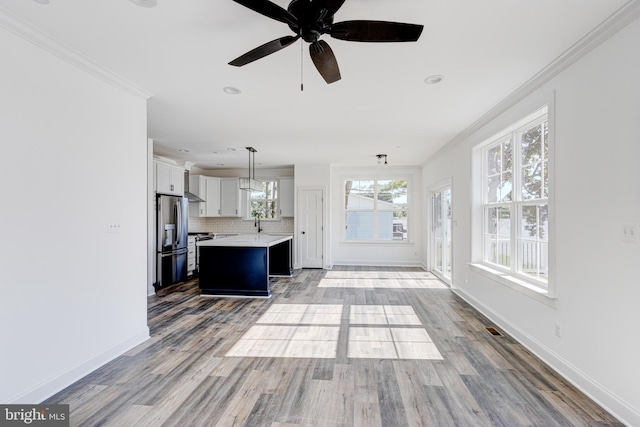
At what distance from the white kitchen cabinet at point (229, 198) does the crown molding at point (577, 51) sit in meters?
5.92

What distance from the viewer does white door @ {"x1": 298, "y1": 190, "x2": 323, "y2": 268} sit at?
7.30 meters

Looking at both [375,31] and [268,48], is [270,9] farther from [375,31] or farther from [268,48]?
[375,31]

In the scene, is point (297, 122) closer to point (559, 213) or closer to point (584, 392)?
point (559, 213)

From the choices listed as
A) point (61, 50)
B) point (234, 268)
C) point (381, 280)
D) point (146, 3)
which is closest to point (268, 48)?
point (146, 3)

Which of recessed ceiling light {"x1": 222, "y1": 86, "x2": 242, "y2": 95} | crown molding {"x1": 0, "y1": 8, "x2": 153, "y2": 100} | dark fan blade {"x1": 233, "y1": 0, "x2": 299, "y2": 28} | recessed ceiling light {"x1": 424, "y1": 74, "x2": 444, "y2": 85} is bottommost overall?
dark fan blade {"x1": 233, "y1": 0, "x2": 299, "y2": 28}

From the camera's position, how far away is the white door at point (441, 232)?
5.87m

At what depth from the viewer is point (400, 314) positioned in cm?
399

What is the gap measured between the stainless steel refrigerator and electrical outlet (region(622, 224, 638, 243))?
578cm

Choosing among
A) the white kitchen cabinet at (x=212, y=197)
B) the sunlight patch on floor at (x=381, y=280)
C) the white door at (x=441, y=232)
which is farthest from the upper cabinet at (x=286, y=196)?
the white door at (x=441, y=232)

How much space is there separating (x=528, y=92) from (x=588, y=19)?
1011 millimetres

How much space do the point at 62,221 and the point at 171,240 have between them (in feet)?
11.2

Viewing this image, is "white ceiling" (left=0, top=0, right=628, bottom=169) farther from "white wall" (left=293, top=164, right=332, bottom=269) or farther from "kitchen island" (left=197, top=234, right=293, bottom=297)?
"white wall" (left=293, top=164, right=332, bottom=269)

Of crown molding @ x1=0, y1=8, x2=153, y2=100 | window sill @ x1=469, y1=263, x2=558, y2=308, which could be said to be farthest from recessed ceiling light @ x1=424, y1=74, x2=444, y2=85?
crown molding @ x1=0, y1=8, x2=153, y2=100

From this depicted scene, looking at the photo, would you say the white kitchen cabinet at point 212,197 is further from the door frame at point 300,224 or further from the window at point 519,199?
the window at point 519,199
